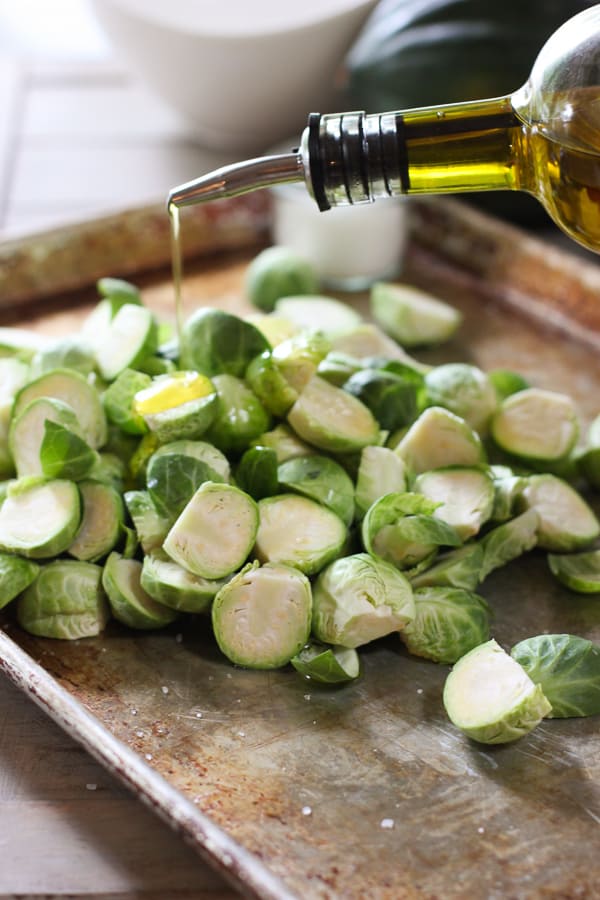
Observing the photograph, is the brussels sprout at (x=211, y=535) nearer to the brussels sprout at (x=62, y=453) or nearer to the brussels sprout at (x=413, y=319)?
the brussels sprout at (x=62, y=453)

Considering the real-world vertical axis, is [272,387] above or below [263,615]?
above

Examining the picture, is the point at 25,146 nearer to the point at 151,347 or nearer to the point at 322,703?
the point at 151,347

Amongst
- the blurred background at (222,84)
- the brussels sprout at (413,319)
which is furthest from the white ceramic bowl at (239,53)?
the brussels sprout at (413,319)

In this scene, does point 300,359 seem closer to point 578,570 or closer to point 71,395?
Answer: point 71,395

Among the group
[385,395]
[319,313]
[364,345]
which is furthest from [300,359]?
[319,313]

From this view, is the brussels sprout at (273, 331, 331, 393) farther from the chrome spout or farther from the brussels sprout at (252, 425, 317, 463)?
the chrome spout

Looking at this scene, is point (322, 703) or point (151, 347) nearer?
point (322, 703)

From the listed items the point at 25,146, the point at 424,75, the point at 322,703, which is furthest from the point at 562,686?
the point at 25,146
